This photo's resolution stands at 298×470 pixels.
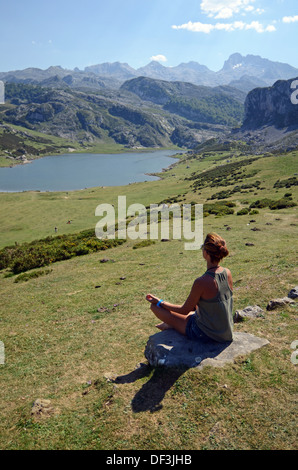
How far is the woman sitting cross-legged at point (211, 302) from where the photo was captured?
25.0 feet

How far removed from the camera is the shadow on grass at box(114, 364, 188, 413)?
717 cm

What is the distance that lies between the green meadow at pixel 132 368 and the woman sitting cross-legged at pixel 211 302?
0.98 m

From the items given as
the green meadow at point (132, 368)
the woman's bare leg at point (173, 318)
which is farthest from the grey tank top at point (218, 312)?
the green meadow at point (132, 368)

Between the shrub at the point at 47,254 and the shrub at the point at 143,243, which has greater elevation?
the shrub at the point at 143,243

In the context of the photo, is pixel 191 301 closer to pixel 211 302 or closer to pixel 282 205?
pixel 211 302

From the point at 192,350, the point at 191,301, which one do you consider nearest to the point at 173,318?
the point at 192,350

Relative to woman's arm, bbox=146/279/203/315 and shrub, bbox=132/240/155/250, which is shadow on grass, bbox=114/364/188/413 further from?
shrub, bbox=132/240/155/250

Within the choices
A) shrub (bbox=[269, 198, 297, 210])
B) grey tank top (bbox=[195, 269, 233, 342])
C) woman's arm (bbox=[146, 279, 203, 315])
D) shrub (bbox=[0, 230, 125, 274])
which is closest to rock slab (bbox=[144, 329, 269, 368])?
grey tank top (bbox=[195, 269, 233, 342])

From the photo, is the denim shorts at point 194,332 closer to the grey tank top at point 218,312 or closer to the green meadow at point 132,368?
the grey tank top at point 218,312

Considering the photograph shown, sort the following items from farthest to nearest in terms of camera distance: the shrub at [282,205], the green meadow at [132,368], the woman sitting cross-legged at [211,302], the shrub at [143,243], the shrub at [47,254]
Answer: the shrub at [282,205] < the shrub at [143,243] < the shrub at [47,254] < the woman sitting cross-legged at [211,302] < the green meadow at [132,368]

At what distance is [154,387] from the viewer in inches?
304

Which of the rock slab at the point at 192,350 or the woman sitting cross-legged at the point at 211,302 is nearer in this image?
the woman sitting cross-legged at the point at 211,302

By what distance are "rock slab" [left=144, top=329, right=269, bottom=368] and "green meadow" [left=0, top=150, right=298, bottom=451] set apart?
0.24 meters
